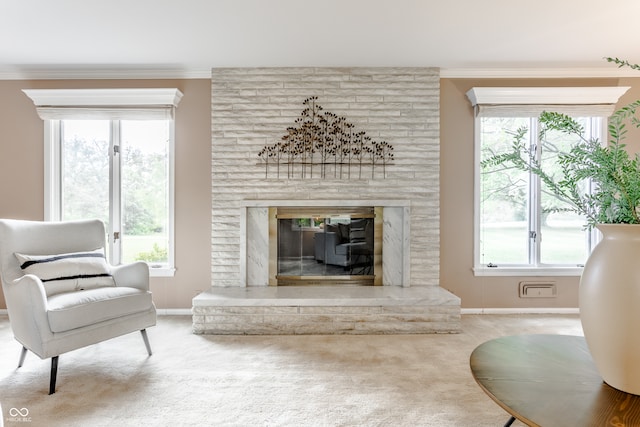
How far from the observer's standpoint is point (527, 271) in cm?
371

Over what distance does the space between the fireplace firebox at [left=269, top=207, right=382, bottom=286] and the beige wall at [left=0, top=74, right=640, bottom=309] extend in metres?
0.67

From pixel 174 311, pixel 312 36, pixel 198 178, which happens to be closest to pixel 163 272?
pixel 174 311

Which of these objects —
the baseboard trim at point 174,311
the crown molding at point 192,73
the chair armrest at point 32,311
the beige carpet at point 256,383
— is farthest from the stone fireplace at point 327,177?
the chair armrest at point 32,311

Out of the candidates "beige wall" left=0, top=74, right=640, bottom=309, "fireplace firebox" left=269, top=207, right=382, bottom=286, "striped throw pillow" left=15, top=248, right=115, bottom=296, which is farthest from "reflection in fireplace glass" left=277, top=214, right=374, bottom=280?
"striped throw pillow" left=15, top=248, right=115, bottom=296

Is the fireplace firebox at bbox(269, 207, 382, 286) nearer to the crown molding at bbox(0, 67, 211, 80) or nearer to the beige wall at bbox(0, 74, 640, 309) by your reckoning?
the beige wall at bbox(0, 74, 640, 309)

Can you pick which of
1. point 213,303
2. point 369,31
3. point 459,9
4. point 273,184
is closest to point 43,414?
point 213,303

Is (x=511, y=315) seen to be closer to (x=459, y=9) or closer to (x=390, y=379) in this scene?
(x=390, y=379)

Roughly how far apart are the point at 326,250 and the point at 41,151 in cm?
296

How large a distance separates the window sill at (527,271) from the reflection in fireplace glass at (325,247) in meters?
1.11

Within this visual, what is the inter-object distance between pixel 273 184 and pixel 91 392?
7.13 ft

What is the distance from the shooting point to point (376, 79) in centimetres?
363

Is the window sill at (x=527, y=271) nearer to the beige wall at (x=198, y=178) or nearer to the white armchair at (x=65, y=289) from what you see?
the beige wall at (x=198, y=178)

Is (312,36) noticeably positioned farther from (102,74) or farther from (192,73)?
(102,74)

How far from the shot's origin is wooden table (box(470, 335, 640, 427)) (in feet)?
3.19
